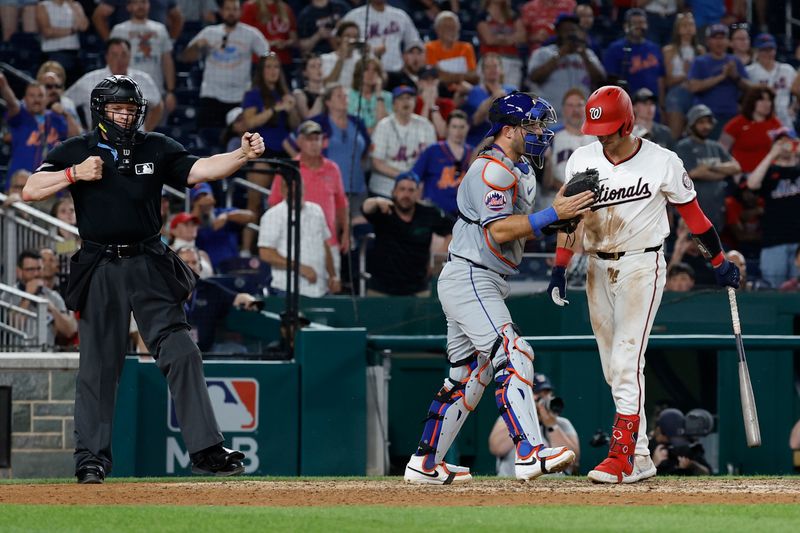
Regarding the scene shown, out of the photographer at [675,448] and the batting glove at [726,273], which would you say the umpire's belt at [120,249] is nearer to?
the batting glove at [726,273]

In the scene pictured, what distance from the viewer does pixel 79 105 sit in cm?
1348

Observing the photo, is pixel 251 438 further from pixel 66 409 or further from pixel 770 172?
pixel 770 172

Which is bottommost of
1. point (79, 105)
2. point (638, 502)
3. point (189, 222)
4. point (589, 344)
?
point (638, 502)

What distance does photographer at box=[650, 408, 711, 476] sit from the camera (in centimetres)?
941

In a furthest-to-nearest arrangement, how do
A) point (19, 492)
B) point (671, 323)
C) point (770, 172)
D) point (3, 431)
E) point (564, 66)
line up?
point (564, 66) → point (770, 172) → point (671, 323) → point (3, 431) → point (19, 492)

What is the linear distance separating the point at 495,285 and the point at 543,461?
947mm

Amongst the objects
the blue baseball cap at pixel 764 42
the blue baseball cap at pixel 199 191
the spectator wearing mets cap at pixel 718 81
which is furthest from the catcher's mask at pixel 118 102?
the blue baseball cap at pixel 764 42

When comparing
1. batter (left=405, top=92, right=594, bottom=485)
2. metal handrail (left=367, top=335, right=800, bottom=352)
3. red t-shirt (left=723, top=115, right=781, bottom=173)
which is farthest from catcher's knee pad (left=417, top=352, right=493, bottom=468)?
red t-shirt (left=723, top=115, right=781, bottom=173)

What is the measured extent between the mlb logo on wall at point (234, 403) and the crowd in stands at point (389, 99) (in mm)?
1251

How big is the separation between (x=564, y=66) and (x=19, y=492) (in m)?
8.55

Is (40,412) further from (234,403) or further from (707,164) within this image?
(707,164)

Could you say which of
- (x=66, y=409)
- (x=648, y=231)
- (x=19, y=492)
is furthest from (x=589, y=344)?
(x=19, y=492)

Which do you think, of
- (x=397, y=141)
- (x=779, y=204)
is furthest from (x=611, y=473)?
(x=397, y=141)

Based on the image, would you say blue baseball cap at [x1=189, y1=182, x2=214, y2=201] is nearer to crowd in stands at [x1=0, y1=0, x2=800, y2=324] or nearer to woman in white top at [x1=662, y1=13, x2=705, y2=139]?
crowd in stands at [x1=0, y1=0, x2=800, y2=324]
